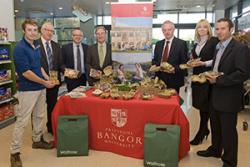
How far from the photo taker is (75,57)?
3965 millimetres

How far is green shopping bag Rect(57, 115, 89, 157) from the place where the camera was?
3109 mm

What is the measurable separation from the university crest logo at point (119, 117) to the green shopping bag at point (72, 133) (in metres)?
0.33

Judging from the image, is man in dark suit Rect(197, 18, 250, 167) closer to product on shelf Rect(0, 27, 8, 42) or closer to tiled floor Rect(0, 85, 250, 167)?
tiled floor Rect(0, 85, 250, 167)

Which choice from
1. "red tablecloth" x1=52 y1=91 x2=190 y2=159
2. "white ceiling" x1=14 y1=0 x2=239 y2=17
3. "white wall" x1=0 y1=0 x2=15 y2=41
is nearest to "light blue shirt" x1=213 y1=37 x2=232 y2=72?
"red tablecloth" x1=52 y1=91 x2=190 y2=159

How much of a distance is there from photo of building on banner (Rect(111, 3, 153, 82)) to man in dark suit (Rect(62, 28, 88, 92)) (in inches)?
19.1

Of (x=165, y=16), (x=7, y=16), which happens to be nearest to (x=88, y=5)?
(x=165, y=16)

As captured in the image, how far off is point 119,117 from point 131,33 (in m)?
1.36

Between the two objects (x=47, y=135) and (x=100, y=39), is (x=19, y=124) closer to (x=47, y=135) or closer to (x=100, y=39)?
(x=47, y=135)

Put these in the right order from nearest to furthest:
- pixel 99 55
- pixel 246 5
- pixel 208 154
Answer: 1. pixel 208 154
2. pixel 99 55
3. pixel 246 5

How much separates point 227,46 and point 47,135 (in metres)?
2.81

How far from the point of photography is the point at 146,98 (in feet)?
10.1

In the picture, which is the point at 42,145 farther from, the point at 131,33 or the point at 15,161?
the point at 131,33

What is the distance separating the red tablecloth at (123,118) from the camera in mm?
2934

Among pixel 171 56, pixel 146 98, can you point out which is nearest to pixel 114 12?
pixel 171 56
